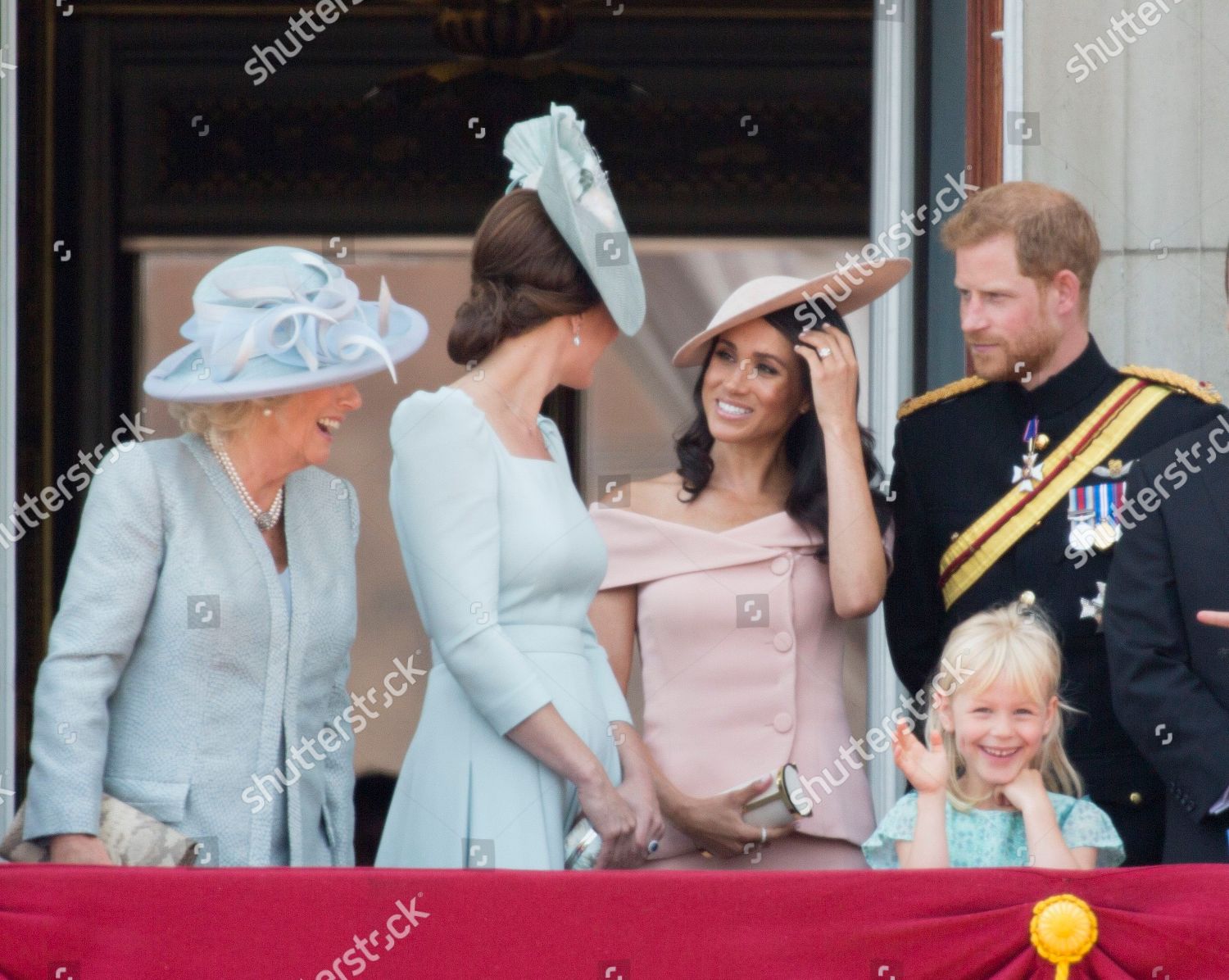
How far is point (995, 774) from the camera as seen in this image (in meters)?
3.20

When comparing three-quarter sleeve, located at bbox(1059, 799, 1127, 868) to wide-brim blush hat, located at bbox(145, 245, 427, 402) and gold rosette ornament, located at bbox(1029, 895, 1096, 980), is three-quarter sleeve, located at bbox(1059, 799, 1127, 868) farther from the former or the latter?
wide-brim blush hat, located at bbox(145, 245, 427, 402)

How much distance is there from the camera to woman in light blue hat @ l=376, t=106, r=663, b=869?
3152 mm

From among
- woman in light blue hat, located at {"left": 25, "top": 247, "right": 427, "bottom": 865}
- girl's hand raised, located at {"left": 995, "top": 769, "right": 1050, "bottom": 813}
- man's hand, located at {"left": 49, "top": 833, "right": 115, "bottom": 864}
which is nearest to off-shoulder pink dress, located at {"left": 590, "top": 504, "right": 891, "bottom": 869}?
girl's hand raised, located at {"left": 995, "top": 769, "right": 1050, "bottom": 813}

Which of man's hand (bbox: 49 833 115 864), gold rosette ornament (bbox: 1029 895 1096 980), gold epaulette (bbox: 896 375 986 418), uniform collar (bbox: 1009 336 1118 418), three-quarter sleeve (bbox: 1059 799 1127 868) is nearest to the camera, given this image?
gold rosette ornament (bbox: 1029 895 1096 980)

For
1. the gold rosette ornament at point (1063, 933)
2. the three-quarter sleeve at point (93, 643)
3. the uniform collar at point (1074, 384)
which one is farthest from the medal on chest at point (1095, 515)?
the three-quarter sleeve at point (93, 643)

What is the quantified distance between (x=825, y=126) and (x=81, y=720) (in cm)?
436

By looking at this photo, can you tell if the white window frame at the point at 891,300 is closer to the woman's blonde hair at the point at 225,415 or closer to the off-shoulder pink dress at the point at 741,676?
the off-shoulder pink dress at the point at 741,676

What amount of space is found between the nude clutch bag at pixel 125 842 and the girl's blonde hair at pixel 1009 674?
3.53ft

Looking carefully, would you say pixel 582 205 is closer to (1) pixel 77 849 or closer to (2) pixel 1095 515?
(2) pixel 1095 515

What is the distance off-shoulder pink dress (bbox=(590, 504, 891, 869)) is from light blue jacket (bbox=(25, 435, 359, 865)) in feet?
2.10

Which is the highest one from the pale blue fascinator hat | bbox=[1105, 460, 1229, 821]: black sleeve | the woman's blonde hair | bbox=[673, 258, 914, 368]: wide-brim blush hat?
the pale blue fascinator hat

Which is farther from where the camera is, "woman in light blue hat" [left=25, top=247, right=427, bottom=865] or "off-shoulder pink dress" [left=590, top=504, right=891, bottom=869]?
"off-shoulder pink dress" [left=590, top=504, right=891, bottom=869]

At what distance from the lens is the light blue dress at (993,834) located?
10.4 ft

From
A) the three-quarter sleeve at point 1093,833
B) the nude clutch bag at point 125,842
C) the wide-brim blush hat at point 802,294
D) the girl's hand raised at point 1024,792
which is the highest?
the wide-brim blush hat at point 802,294
